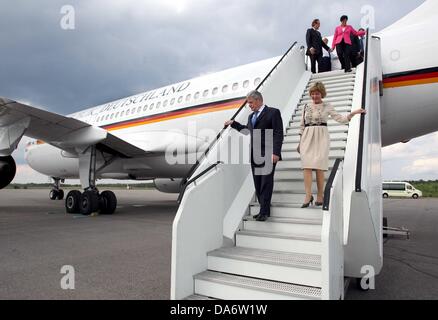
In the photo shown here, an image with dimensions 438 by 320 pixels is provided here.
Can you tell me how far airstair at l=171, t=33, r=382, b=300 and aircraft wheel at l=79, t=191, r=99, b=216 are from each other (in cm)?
688

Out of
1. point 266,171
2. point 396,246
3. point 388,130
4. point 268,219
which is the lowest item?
point 396,246

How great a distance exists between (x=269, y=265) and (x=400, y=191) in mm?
32503

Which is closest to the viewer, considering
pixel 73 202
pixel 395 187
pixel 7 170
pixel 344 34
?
pixel 344 34

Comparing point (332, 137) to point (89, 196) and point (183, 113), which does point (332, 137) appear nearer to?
point (183, 113)

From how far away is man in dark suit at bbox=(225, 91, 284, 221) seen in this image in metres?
3.89

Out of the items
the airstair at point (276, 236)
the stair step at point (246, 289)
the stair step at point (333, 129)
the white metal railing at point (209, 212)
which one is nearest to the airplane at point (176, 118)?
the stair step at point (333, 129)

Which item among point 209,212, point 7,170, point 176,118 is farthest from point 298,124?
point 7,170

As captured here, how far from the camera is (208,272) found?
11.1 ft

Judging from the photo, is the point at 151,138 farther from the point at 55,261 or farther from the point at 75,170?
the point at 55,261

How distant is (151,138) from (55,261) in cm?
635

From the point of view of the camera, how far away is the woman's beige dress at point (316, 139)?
3.82m

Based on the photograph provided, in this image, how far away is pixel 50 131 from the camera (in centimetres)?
961

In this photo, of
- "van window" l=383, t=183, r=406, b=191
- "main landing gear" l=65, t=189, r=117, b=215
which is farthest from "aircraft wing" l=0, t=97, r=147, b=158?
"van window" l=383, t=183, r=406, b=191
